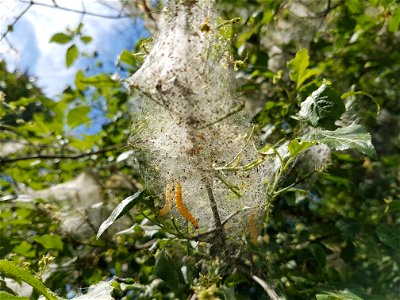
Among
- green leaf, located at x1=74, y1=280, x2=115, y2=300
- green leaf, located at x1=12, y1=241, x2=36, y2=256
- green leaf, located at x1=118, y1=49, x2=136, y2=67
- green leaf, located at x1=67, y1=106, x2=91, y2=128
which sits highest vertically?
green leaf, located at x1=67, y1=106, x2=91, y2=128

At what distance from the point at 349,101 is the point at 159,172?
860 millimetres

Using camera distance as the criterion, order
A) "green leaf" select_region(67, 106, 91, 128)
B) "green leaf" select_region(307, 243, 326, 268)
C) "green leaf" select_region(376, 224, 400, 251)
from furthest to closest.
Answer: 1. "green leaf" select_region(67, 106, 91, 128)
2. "green leaf" select_region(307, 243, 326, 268)
3. "green leaf" select_region(376, 224, 400, 251)

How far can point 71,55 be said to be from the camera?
221 cm

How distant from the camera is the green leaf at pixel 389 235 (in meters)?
1.66

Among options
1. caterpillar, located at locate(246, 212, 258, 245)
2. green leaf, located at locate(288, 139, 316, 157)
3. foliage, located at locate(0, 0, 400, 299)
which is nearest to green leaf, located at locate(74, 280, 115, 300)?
foliage, located at locate(0, 0, 400, 299)

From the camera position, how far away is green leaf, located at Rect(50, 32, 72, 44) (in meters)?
2.13

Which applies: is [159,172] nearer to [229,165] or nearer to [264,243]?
[229,165]

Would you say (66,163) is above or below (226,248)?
above

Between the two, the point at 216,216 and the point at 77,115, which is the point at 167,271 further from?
the point at 77,115

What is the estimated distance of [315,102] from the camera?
1.23 meters

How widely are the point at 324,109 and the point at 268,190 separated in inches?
11.9

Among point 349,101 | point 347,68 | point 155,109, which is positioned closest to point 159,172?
point 155,109

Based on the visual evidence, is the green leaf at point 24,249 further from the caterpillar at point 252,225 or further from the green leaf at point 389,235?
the green leaf at point 389,235

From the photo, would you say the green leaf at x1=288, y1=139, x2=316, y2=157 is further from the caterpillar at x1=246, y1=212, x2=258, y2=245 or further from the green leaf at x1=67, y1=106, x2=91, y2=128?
the green leaf at x1=67, y1=106, x2=91, y2=128
